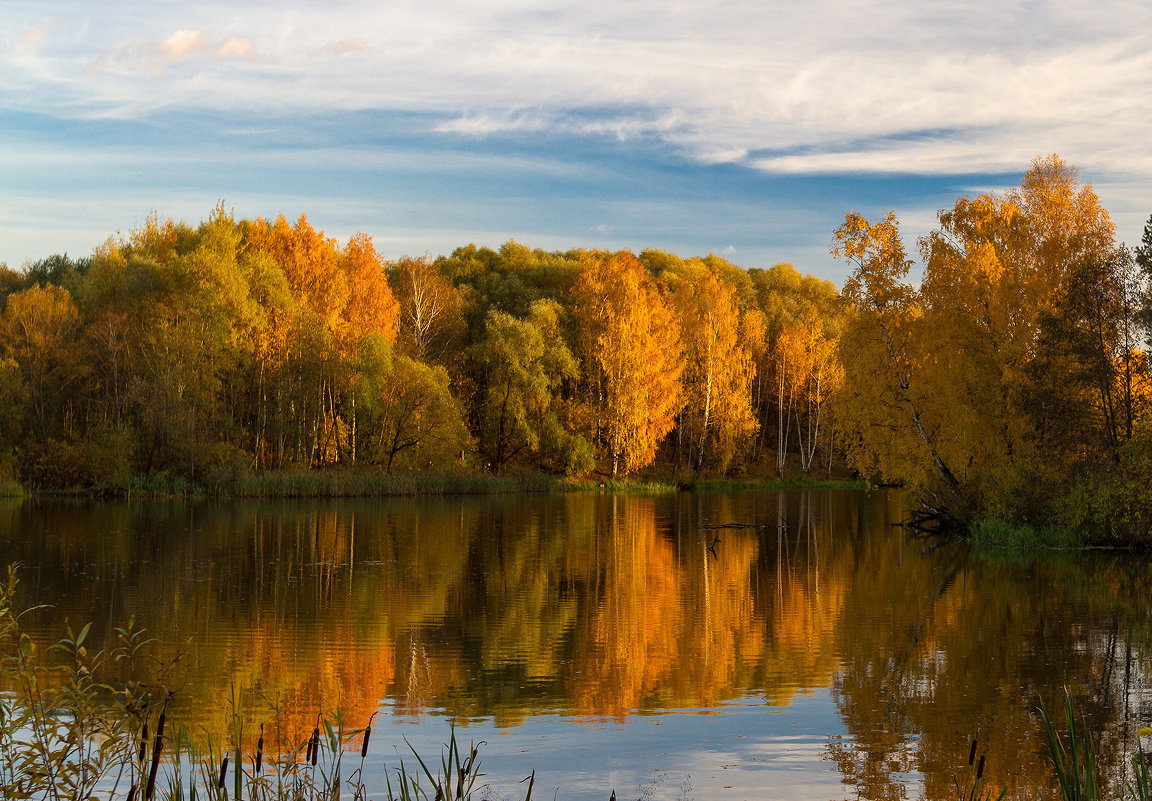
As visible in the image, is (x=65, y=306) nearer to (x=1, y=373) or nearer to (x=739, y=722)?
(x=1, y=373)

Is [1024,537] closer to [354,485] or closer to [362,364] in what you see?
[354,485]

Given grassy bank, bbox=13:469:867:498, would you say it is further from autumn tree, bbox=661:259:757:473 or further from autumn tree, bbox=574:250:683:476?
autumn tree, bbox=661:259:757:473

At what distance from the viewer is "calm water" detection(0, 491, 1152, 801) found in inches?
413

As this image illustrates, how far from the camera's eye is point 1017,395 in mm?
30984

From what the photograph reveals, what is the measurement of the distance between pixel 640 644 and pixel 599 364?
43.9 m

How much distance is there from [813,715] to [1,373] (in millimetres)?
42613

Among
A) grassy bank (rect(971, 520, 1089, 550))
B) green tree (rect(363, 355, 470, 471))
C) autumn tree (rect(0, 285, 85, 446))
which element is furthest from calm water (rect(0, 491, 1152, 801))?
green tree (rect(363, 355, 470, 471))

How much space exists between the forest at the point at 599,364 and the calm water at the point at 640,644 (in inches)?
156

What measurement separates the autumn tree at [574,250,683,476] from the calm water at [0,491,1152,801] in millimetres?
25667

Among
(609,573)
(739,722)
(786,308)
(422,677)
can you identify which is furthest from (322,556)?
(786,308)

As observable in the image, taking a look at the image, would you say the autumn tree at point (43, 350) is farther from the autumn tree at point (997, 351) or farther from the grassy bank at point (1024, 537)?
the grassy bank at point (1024, 537)

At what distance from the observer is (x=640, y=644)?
52.8 feet

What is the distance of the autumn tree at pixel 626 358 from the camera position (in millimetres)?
57750

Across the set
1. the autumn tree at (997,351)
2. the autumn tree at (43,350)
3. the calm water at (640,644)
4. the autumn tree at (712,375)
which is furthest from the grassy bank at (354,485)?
the autumn tree at (997,351)
